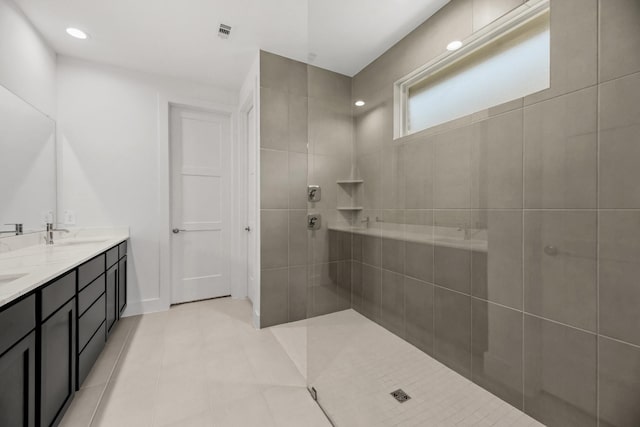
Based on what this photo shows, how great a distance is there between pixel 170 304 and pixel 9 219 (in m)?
1.55

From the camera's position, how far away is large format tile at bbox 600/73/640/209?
90 centimetres

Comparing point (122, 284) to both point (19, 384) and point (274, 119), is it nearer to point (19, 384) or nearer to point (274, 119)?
point (19, 384)

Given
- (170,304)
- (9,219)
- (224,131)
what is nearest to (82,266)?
(9,219)

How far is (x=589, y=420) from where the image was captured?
3.38 ft

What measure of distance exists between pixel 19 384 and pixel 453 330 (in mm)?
1966

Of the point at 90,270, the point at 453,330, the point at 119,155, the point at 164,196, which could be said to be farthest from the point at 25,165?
the point at 453,330

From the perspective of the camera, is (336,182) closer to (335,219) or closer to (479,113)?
(335,219)

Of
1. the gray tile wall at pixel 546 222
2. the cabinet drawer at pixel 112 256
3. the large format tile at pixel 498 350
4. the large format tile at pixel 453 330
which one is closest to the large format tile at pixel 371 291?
the gray tile wall at pixel 546 222

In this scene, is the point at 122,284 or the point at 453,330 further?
the point at 122,284

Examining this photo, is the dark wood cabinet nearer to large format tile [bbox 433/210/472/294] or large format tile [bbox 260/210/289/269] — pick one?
large format tile [bbox 260/210/289/269]

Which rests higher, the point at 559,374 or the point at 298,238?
the point at 298,238

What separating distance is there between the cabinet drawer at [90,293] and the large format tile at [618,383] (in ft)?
8.18

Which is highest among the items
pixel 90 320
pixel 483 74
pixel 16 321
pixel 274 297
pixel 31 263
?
pixel 483 74

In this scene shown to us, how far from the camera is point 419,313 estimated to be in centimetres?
173
